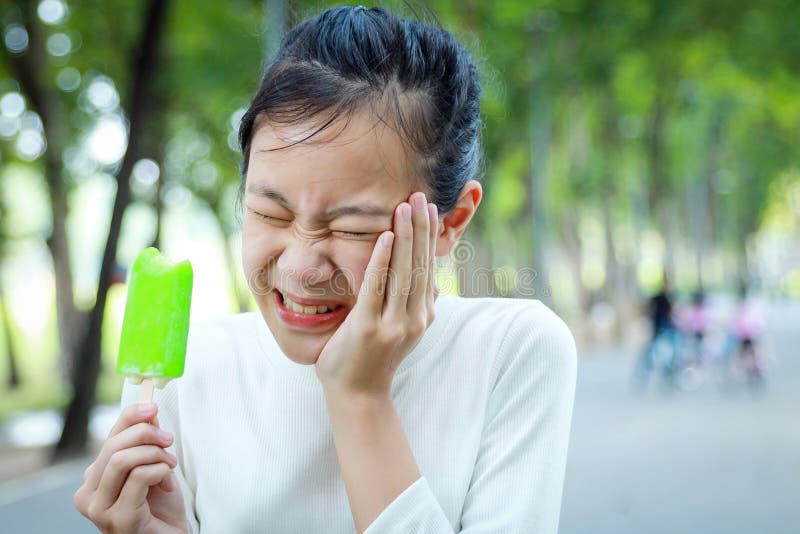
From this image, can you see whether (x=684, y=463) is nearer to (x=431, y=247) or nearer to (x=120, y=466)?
(x=431, y=247)

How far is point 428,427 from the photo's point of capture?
1824mm

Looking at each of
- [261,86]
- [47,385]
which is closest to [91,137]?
[47,385]

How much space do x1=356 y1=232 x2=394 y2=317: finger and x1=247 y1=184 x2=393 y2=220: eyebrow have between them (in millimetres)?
48

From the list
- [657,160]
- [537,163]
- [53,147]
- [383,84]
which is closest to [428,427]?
[383,84]

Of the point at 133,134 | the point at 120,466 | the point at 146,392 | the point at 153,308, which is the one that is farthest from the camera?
the point at 133,134

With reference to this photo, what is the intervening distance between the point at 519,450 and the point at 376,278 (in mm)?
415

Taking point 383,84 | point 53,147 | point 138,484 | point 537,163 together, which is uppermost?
point 537,163

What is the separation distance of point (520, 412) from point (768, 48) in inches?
663

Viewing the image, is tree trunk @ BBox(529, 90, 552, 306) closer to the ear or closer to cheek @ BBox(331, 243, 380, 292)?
the ear

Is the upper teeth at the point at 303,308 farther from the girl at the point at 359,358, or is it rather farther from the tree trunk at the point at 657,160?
the tree trunk at the point at 657,160

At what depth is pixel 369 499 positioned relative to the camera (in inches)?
64.2

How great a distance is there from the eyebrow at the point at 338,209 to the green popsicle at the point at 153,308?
43 centimetres

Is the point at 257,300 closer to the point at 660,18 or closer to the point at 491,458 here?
the point at 491,458

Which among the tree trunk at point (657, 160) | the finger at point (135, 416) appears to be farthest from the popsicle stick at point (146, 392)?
the tree trunk at point (657, 160)
